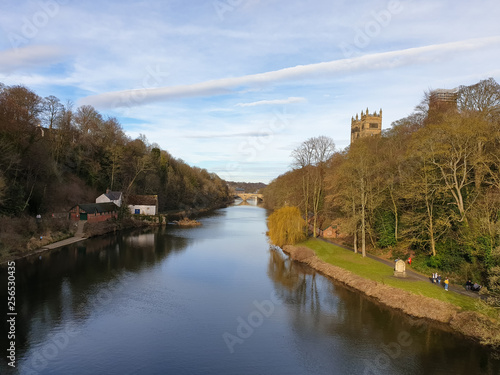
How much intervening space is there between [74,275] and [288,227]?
19.8 meters

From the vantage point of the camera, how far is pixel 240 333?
17094mm

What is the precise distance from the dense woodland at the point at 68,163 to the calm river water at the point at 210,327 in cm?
1435

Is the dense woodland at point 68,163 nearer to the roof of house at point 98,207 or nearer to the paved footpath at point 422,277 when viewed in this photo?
the roof of house at point 98,207

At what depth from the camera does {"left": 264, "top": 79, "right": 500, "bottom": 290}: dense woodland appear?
2133 cm

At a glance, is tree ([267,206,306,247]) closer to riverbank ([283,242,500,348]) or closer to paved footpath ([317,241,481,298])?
paved footpath ([317,241,481,298])

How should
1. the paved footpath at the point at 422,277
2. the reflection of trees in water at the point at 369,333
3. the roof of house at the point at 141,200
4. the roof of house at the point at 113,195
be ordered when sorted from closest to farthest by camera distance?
1. the reflection of trees in water at the point at 369,333
2. the paved footpath at the point at 422,277
3. the roof of house at the point at 113,195
4. the roof of house at the point at 141,200

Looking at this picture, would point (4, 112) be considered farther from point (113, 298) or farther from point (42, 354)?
point (42, 354)

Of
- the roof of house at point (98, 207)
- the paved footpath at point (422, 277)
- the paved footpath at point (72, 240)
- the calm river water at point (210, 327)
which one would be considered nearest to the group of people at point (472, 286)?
the paved footpath at point (422, 277)

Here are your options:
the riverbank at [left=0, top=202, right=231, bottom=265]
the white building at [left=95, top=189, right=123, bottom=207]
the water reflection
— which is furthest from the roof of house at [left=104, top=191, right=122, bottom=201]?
the water reflection

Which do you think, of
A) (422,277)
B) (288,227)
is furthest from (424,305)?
(288,227)

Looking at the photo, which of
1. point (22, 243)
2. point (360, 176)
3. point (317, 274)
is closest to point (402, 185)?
point (360, 176)

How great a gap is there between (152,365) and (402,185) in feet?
74.5

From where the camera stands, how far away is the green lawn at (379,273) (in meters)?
18.7

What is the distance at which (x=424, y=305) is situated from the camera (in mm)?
19375
